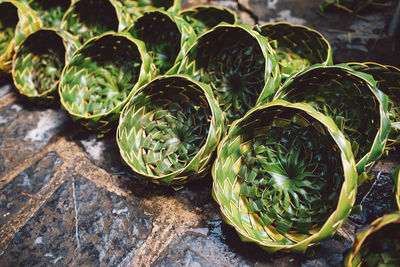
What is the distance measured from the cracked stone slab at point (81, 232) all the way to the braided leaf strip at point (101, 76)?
0.46m

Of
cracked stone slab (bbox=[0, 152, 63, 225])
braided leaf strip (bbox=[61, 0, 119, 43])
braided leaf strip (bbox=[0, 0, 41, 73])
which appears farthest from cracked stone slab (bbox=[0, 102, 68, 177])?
braided leaf strip (bbox=[61, 0, 119, 43])

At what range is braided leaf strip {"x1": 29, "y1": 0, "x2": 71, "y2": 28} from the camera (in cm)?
264

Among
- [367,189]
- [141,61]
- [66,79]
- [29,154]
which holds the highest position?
[141,61]

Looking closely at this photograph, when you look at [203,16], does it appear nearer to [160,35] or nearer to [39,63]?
[160,35]

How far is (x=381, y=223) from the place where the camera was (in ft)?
3.26

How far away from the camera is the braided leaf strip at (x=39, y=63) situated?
86.7 inches

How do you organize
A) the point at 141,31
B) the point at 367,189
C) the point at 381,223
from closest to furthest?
the point at 381,223 < the point at 367,189 < the point at 141,31

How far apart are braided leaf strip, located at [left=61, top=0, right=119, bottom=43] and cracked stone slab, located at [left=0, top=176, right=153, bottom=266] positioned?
1.27m

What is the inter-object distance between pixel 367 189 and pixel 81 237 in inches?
→ 56.0

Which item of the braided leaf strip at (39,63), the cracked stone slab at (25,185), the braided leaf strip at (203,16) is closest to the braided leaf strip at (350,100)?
the braided leaf strip at (203,16)

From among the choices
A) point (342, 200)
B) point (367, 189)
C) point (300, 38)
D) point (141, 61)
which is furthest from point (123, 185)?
point (300, 38)

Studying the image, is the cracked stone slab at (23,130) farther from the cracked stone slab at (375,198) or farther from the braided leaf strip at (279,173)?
the cracked stone slab at (375,198)

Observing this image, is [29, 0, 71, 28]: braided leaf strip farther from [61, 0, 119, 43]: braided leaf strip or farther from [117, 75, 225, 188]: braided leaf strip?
[117, 75, 225, 188]: braided leaf strip

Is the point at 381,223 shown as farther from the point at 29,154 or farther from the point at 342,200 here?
the point at 29,154
